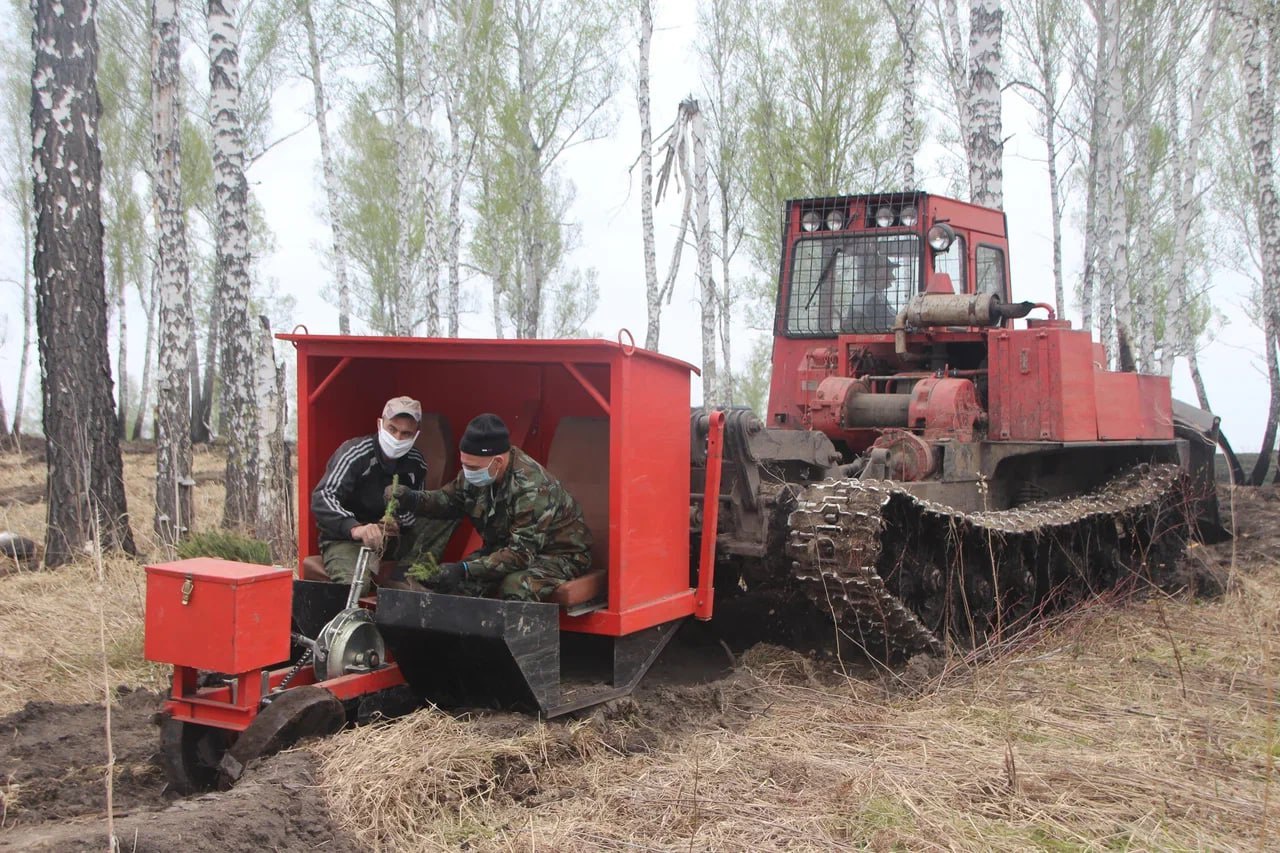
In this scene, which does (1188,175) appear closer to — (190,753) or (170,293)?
(170,293)

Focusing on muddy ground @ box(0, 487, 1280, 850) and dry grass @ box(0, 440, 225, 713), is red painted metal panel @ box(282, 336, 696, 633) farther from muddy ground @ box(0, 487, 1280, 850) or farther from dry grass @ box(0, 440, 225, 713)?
dry grass @ box(0, 440, 225, 713)

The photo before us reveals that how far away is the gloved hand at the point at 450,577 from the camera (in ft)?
18.2

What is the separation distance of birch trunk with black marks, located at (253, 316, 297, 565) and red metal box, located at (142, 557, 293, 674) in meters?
4.28

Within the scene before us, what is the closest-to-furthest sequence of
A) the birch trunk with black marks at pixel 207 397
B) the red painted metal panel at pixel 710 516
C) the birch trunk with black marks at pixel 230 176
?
the red painted metal panel at pixel 710 516 → the birch trunk with black marks at pixel 230 176 → the birch trunk with black marks at pixel 207 397

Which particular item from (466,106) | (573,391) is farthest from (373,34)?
(573,391)

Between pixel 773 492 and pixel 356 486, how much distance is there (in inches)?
93.7

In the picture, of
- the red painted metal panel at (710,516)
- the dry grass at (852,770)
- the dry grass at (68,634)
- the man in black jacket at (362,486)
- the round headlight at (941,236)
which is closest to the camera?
the dry grass at (852,770)

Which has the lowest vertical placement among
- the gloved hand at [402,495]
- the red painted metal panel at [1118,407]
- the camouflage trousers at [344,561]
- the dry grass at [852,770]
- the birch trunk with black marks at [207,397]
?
the dry grass at [852,770]

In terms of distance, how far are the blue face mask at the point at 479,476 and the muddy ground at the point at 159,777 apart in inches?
43.1

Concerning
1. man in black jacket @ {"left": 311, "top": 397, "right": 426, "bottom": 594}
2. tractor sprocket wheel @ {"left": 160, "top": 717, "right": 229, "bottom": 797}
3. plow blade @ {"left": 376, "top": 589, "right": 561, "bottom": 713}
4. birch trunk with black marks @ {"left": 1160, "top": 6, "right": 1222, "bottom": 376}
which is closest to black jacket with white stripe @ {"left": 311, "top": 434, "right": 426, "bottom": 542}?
man in black jacket @ {"left": 311, "top": 397, "right": 426, "bottom": 594}

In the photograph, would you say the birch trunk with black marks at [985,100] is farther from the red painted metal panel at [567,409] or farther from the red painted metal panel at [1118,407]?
the red painted metal panel at [567,409]

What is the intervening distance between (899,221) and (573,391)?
331 centimetres

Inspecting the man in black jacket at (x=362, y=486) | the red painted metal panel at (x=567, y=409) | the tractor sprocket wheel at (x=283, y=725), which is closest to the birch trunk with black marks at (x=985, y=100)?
the red painted metal panel at (x=567, y=409)

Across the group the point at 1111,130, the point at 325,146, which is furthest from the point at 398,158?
the point at 1111,130
